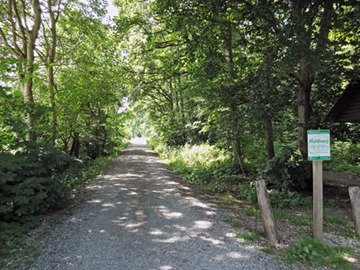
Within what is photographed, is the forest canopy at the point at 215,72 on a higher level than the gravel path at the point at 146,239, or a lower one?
higher

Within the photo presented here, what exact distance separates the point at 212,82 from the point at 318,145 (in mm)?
4936

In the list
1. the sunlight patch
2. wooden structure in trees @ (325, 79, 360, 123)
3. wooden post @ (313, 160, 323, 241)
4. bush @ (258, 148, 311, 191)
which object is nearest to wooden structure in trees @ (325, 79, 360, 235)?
wooden structure in trees @ (325, 79, 360, 123)

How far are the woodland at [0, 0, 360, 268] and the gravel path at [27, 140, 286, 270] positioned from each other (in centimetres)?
90

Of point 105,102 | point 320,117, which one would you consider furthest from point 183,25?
point 105,102

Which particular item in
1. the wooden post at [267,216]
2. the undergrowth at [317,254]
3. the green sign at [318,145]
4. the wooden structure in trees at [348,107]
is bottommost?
the undergrowth at [317,254]

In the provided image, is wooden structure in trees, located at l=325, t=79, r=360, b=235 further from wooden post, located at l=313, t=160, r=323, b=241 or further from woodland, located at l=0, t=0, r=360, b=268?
wooden post, located at l=313, t=160, r=323, b=241

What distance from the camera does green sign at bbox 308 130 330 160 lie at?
3.82 metres

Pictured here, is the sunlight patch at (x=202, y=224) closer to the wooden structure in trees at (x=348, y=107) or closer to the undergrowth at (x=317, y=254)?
the undergrowth at (x=317, y=254)

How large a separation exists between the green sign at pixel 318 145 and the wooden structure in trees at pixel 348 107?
2987mm

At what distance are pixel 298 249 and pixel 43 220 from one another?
5221mm

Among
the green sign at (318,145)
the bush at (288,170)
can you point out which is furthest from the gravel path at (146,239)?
the bush at (288,170)

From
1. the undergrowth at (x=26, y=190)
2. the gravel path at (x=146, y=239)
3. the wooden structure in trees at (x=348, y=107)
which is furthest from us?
the wooden structure in trees at (x=348, y=107)

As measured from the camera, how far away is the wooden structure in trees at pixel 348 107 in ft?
20.1

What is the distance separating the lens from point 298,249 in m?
3.48
